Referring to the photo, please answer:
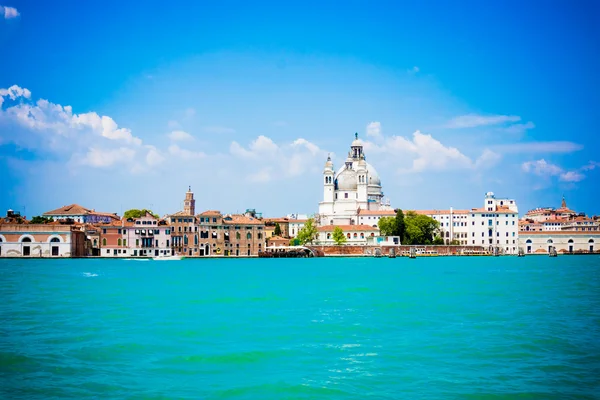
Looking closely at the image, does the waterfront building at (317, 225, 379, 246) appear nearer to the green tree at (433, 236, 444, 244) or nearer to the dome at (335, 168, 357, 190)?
the green tree at (433, 236, 444, 244)

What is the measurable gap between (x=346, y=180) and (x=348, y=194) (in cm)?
257

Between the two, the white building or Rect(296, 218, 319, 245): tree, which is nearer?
Rect(296, 218, 319, 245): tree

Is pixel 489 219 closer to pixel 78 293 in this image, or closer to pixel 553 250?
pixel 553 250

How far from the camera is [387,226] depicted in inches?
3455

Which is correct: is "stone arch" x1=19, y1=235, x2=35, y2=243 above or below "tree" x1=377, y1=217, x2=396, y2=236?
below

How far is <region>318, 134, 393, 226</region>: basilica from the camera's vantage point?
10212 cm

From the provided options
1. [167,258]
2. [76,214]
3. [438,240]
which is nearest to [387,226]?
[438,240]

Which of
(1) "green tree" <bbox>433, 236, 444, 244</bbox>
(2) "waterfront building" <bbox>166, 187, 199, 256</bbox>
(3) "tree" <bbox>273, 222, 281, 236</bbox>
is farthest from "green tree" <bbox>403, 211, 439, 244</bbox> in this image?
(2) "waterfront building" <bbox>166, 187, 199, 256</bbox>

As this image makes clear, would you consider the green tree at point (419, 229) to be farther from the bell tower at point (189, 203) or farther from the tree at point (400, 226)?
the bell tower at point (189, 203)

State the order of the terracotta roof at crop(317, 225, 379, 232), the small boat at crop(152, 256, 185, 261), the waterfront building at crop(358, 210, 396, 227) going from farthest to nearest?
the waterfront building at crop(358, 210, 396, 227) < the terracotta roof at crop(317, 225, 379, 232) < the small boat at crop(152, 256, 185, 261)

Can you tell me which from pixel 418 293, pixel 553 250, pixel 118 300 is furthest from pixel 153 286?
pixel 553 250

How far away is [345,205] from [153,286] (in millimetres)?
71048

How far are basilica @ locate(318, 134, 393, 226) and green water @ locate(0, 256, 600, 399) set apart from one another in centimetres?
7404

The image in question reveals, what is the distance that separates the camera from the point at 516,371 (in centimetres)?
1262
